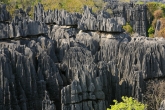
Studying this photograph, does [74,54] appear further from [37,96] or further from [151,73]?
[151,73]

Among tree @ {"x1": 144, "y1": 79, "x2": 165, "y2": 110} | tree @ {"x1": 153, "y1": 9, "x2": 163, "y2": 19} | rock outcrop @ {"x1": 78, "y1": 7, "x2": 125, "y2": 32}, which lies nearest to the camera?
tree @ {"x1": 144, "y1": 79, "x2": 165, "y2": 110}

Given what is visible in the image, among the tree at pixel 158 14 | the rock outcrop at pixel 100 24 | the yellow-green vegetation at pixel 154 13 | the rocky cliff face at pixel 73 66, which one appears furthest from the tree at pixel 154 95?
the tree at pixel 158 14

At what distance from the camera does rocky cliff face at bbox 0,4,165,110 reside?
17.4 meters

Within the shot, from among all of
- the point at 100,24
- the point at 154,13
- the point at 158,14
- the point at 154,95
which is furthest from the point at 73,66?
the point at 154,13

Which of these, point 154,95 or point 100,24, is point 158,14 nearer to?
point 100,24

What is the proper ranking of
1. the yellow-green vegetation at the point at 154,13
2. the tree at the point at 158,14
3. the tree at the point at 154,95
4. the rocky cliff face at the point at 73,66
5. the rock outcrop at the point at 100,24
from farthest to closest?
the tree at the point at 158,14 → the yellow-green vegetation at the point at 154,13 → the rock outcrop at the point at 100,24 → the tree at the point at 154,95 → the rocky cliff face at the point at 73,66

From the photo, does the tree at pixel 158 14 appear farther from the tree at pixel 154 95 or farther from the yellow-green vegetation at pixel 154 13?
the tree at pixel 154 95

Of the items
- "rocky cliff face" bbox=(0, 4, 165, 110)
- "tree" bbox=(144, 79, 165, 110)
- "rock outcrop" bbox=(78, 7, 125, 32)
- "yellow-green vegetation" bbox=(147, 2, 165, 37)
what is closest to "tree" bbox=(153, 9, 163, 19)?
"yellow-green vegetation" bbox=(147, 2, 165, 37)

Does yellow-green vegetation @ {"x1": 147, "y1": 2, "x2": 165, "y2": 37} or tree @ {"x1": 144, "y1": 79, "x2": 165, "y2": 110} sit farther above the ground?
yellow-green vegetation @ {"x1": 147, "y1": 2, "x2": 165, "y2": 37}

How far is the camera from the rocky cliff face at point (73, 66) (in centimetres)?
Answer: 1744

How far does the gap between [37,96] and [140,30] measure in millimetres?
38677

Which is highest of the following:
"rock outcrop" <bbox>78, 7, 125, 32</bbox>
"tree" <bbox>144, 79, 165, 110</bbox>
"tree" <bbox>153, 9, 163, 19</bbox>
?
"tree" <bbox>153, 9, 163, 19</bbox>

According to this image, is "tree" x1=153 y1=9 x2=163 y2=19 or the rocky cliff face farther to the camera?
"tree" x1=153 y1=9 x2=163 y2=19

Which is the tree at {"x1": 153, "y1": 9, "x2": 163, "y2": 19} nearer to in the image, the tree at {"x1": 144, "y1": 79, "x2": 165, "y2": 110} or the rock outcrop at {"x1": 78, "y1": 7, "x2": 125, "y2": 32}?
the rock outcrop at {"x1": 78, "y1": 7, "x2": 125, "y2": 32}
